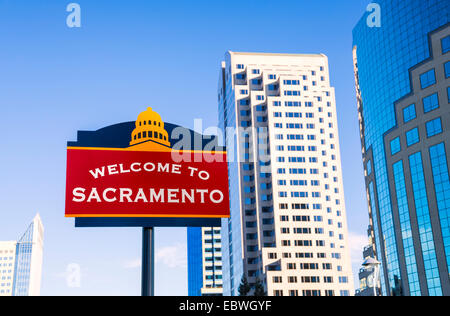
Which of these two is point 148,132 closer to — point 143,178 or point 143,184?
point 143,178

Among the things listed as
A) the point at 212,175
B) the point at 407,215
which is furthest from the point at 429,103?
the point at 212,175

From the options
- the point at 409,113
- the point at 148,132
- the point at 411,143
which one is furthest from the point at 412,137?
the point at 148,132

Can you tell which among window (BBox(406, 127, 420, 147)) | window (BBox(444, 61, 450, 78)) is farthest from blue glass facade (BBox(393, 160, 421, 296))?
window (BBox(444, 61, 450, 78))

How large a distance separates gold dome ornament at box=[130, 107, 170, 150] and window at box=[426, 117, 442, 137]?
4050 inches

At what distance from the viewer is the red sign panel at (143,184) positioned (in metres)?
15.8

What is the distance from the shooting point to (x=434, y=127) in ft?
363

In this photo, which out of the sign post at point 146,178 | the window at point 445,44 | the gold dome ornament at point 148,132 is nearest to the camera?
the sign post at point 146,178

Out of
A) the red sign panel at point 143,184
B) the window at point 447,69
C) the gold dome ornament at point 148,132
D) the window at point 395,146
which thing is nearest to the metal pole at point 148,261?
the red sign panel at point 143,184

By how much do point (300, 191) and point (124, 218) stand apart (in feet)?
594

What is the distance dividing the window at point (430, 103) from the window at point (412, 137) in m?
4.61

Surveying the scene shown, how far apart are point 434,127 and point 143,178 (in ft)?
342

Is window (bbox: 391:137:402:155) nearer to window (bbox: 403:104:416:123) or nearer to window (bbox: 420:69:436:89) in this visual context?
window (bbox: 403:104:416:123)

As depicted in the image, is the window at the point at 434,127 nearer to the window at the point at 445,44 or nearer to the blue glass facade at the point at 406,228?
the blue glass facade at the point at 406,228

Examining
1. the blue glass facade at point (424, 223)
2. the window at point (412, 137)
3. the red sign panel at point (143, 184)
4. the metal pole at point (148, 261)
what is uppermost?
the window at point (412, 137)
